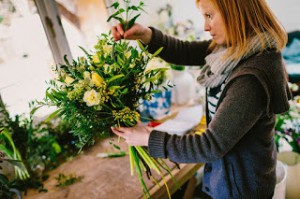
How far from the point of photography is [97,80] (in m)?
0.85

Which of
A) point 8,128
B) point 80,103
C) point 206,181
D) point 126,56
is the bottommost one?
point 206,181

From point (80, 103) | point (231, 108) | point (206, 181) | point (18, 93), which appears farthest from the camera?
point (18, 93)

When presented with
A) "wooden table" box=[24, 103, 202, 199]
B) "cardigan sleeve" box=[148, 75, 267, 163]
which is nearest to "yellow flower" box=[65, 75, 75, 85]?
"wooden table" box=[24, 103, 202, 199]

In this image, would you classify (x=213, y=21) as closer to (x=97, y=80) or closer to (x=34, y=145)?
(x=97, y=80)

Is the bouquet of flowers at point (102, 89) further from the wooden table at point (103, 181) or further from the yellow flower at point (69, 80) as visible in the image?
the wooden table at point (103, 181)

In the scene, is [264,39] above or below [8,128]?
above

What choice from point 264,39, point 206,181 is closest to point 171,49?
point 264,39

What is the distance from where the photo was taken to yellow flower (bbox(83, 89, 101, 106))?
833mm

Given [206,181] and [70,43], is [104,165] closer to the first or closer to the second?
[206,181]

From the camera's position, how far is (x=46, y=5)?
149 centimetres

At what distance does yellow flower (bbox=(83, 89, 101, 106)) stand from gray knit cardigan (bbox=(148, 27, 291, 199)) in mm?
236

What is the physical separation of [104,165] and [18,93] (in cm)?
69

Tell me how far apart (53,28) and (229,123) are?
1283 millimetres

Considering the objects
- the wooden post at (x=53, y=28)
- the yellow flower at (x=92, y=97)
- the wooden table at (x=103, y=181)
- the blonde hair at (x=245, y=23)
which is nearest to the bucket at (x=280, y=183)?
the wooden table at (x=103, y=181)
